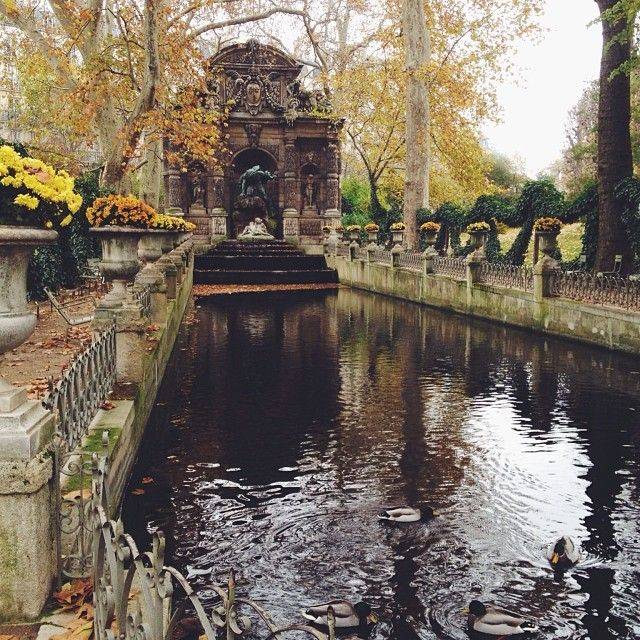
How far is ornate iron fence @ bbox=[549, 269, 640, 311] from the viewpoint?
1477 cm

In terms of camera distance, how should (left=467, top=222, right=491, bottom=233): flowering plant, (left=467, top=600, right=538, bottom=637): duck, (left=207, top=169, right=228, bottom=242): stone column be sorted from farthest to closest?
(left=207, top=169, right=228, bottom=242): stone column
(left=467, top=222, right=491, bottom=233): flowering plant
(left=467, top=600, right=538, bottom=637): duck

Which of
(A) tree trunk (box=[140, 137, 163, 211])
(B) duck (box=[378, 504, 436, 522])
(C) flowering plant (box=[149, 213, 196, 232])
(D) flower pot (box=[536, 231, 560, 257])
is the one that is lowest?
(B) duck (box=[378, 504, 436, 522])

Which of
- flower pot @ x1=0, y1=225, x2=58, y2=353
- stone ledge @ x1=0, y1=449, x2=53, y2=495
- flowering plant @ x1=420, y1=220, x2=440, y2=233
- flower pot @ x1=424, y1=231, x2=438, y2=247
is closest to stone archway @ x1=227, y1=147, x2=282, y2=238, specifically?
flower pot @ x1=424, y1=231, x2=438, y2=247

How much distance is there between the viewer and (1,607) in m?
3.86

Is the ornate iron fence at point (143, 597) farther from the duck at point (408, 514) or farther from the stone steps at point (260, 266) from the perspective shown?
the stone steps at point (260, 266)

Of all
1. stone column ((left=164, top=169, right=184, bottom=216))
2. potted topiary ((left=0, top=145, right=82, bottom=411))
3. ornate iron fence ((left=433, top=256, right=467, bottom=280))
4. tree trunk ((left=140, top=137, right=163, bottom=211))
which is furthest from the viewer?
stone column ((left=164, top=169, right=184, bottom=216))

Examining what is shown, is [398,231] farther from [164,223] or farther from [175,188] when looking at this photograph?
[175,188]

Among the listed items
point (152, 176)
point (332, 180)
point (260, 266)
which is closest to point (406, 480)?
point (152, 176)

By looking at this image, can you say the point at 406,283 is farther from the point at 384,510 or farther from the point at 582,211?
the point at 384,510

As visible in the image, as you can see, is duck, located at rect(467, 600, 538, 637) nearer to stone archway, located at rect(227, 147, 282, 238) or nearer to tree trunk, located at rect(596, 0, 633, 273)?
tree trunk, located at rect(596, 0, 633, 273)

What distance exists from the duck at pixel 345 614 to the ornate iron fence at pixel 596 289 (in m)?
11.4

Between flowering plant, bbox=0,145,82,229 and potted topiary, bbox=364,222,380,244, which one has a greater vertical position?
potted topiary, bbox=364,222,380,244

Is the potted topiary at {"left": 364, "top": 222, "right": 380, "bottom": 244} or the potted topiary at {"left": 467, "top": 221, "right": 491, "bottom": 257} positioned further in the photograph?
the potted topiary at {"left": 364, "top": 222, "right": 380, "bottom": 244}

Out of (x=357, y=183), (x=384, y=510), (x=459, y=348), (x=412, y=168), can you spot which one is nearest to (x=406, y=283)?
(x=412, y=168)
